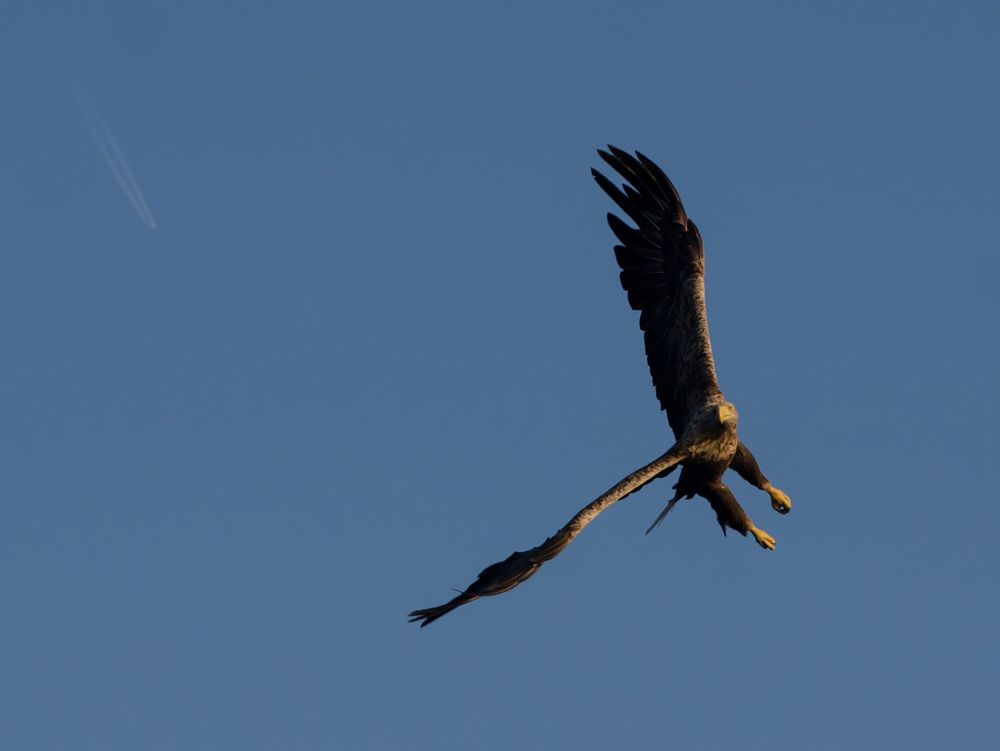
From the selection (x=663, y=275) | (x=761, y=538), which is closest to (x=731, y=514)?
(x=761, y=538)

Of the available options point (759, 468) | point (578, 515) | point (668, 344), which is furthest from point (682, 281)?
point (578, 515)

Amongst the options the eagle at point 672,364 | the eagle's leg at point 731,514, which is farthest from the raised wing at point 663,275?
the eagle's leg at point 731,514

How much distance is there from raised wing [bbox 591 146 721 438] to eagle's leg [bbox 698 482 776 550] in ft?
5.60

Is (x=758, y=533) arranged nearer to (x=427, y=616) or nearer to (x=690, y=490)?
(x=690, y=490)

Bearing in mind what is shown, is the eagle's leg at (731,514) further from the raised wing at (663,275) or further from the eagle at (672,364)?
the raised wing at (663,275)

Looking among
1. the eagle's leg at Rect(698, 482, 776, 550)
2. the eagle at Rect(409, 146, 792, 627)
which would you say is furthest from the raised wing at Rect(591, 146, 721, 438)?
the eagle's leg at Rect(698, 482, 776, 550)

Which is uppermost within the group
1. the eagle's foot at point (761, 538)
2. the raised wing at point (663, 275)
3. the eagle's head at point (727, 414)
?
the raised wing at point (663, 275)

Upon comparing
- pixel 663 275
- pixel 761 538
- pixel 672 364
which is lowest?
pixel 761 538

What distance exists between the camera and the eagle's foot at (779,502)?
27328 millimetres

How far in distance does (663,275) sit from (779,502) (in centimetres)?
401

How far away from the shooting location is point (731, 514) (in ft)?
86.6

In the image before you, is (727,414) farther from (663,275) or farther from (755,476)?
(663,275)

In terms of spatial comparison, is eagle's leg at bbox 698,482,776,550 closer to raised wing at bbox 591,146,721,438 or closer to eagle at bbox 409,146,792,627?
eagle at bbox 409,146,792,627

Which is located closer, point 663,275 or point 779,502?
point 779,502
